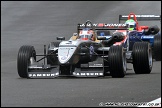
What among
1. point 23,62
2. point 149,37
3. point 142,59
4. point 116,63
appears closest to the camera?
point 116,63

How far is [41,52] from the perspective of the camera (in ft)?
71.6

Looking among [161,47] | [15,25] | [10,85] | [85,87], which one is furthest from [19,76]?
[15,25]

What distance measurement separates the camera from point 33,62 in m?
14.4

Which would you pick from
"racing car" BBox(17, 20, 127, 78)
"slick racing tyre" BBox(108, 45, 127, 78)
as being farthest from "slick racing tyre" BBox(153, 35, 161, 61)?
"slick racing tyre" BBox(108, 45, 127, 78)

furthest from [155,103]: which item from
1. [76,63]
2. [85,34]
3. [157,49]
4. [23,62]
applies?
[157,49]

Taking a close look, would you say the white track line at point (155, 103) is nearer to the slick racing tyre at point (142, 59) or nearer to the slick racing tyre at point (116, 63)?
the slick racing tyre at point (116, 63)

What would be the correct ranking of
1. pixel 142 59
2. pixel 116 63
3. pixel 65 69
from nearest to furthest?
pixel 116 63 < pixel 65 69 < pixel 142 59

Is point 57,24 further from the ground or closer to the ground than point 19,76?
further from the ground

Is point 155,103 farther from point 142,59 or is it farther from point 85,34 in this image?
point 85,34

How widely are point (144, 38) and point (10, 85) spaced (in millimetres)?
8971

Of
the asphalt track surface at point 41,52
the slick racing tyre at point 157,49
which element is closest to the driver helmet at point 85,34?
the asphalt track surface at point 41,52

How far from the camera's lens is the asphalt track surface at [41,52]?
9516 mm

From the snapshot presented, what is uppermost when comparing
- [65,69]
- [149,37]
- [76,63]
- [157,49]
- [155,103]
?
[149,37]

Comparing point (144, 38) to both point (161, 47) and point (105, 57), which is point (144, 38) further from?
point (105, 57)
